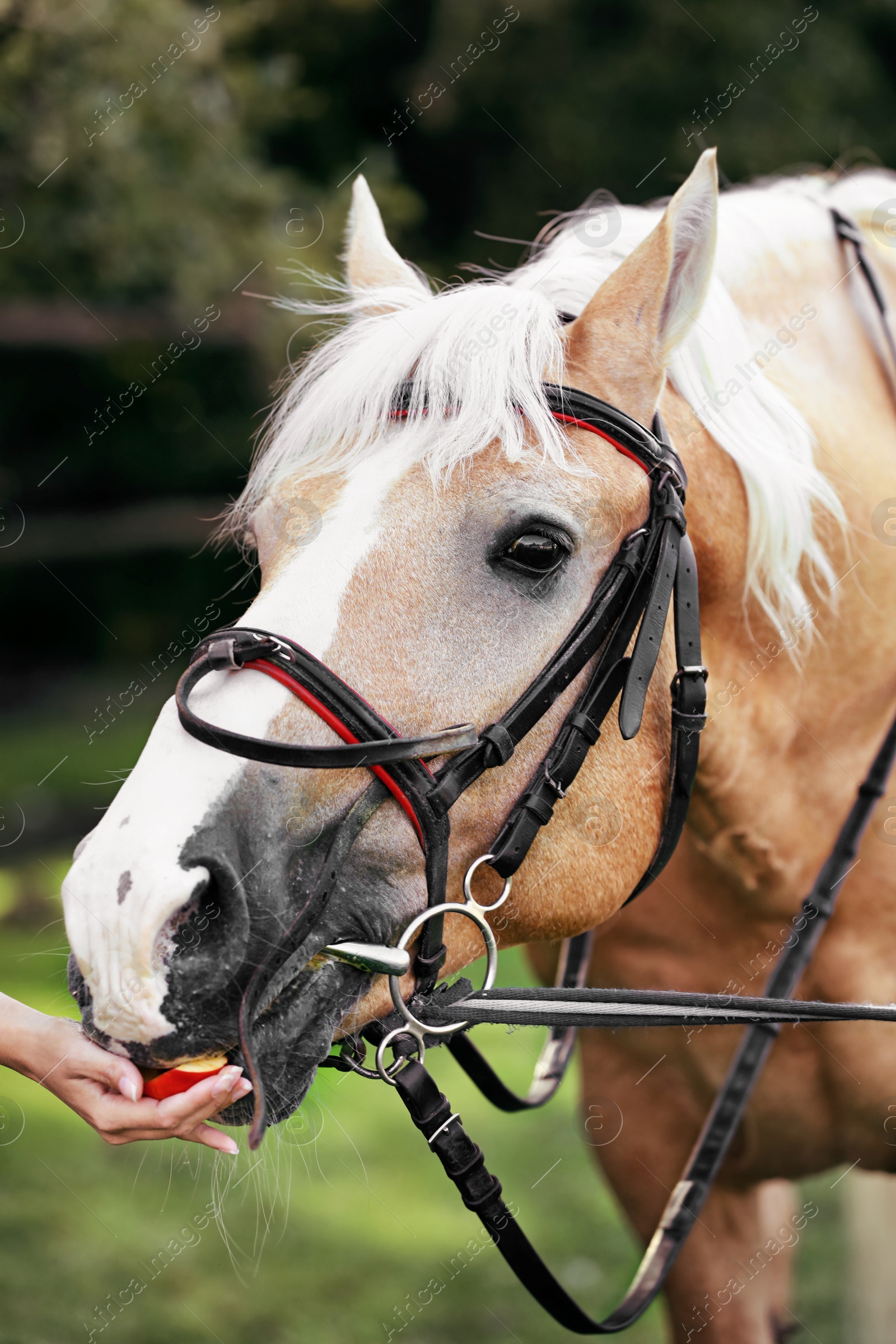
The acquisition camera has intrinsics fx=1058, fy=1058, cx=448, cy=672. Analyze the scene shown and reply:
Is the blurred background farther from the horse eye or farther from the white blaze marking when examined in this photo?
the horse eye

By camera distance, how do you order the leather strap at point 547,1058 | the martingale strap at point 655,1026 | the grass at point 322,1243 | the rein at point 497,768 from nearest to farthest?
the rein at point 497,768 → the martingale strap at point 655,1026 → the leather strap at point 547,1058 → the grass at point 322,1243

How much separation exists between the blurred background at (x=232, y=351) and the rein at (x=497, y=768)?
221 mm

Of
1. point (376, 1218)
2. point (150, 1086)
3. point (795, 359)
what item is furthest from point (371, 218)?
point (376, 1218)

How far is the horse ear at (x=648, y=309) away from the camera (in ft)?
5.75

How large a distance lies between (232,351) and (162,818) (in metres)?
12.5

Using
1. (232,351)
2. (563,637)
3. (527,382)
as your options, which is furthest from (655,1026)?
(232,351)

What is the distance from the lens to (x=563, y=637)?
5.69ft

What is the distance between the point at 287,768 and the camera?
1563mm

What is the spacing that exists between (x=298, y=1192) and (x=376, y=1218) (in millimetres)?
437

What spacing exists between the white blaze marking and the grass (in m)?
2.02

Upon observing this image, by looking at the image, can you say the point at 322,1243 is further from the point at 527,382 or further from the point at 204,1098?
the point at 527,382

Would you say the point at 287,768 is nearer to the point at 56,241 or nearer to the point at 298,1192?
the point at 298,1192

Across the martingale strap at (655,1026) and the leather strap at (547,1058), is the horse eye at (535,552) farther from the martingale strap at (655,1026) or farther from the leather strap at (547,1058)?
the leather strap at (547,1058)

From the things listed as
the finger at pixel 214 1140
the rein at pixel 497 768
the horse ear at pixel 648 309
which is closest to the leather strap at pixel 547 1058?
the rein at pixel 497 768
